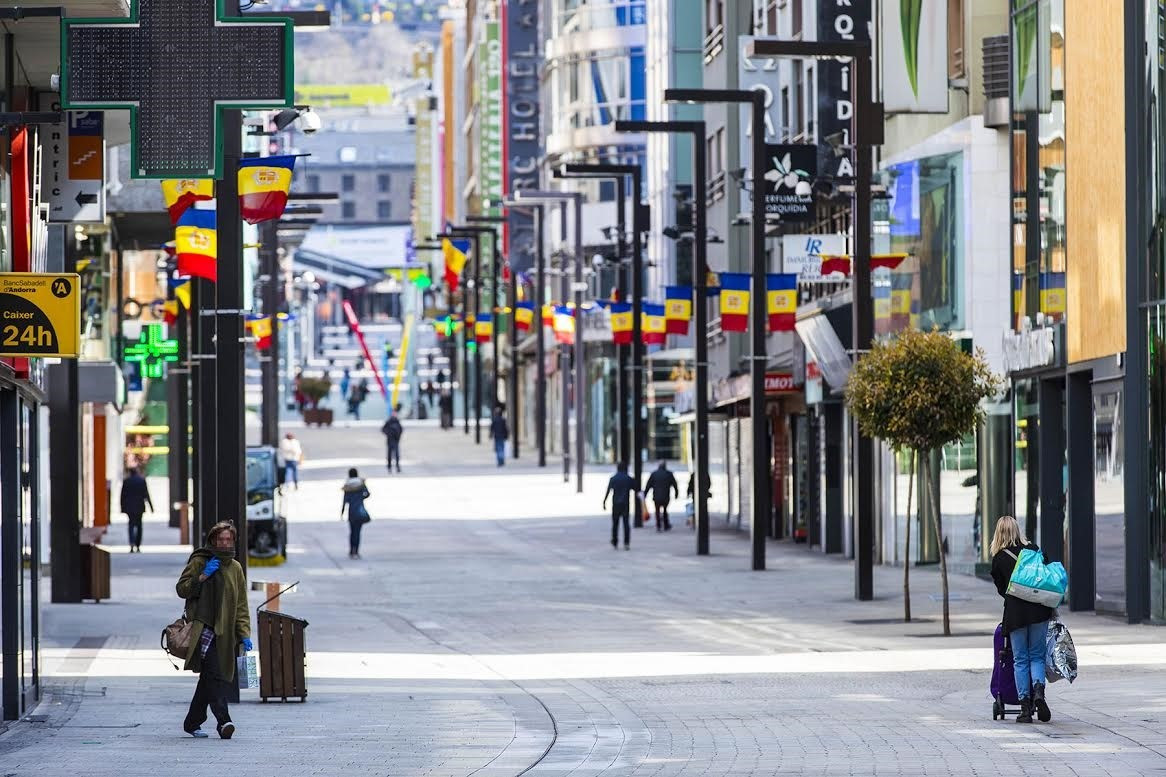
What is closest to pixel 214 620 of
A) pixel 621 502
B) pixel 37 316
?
pixel 37 316

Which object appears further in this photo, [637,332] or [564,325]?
[564,325]

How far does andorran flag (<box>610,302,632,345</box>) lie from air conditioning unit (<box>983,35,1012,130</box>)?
872 inches

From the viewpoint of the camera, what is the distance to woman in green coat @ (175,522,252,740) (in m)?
17.0

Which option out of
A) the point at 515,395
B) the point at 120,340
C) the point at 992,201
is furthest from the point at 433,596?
the point at 515,395

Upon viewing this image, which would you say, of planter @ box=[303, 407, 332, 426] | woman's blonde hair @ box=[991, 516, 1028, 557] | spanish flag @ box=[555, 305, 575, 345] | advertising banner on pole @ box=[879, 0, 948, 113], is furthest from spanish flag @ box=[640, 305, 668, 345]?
planter @ box=[303, 407, 332, 426]

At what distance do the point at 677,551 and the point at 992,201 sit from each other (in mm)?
11649

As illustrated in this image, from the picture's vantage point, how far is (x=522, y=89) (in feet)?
345

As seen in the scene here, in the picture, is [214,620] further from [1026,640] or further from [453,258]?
[453,258]

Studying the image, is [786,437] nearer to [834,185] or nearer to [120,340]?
[834,185]

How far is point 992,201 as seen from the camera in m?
34.8

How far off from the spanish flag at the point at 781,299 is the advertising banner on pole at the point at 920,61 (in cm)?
552

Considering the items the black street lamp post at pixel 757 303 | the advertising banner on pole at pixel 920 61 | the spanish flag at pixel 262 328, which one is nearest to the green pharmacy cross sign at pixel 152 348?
the spanish flag at pixel 262 328

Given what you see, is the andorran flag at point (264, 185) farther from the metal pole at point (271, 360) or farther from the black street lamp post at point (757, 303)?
the metal pole at point (271, 360)

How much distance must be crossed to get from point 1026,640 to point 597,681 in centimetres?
517
